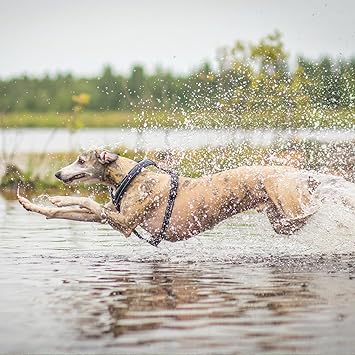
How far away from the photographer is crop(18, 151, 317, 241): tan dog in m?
10.0

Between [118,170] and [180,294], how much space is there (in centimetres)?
268

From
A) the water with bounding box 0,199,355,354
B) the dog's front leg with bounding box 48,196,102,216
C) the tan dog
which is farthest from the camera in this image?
the dog's front leg with bounding box 48,196,102,216

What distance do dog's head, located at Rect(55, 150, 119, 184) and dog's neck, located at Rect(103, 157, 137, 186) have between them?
42mm

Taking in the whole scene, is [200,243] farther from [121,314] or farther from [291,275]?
[121,314]

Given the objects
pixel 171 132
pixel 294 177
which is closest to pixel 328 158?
pixel 171 132

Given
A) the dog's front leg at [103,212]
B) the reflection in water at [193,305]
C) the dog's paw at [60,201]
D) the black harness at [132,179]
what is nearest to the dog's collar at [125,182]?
the black harness at [132,179]

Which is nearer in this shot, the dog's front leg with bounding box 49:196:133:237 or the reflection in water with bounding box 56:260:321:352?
the reflection in water with bounding box 56:260:321:352

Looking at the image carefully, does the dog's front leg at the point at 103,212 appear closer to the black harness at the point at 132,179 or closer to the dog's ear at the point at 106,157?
the black harness at the point at 132,179

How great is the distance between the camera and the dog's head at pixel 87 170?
10.4m

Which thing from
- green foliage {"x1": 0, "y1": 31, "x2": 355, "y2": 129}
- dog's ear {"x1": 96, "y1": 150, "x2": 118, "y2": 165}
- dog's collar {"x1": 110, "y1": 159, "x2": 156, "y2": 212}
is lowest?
green foliage {"x1": 0, "y1": 31, "x2": 355, "y2": 129}

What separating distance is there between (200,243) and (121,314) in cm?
448

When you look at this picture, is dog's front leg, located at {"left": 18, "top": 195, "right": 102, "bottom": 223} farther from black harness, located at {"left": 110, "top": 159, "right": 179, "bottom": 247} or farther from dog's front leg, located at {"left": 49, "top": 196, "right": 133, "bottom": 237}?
black harness, located at {"left": 110, "top": 159, "right": 179, "bottom": 247}

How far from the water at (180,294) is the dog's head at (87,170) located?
2.47 ft

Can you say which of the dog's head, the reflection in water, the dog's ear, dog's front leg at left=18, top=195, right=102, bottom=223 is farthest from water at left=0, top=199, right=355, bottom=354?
the dog's ear
